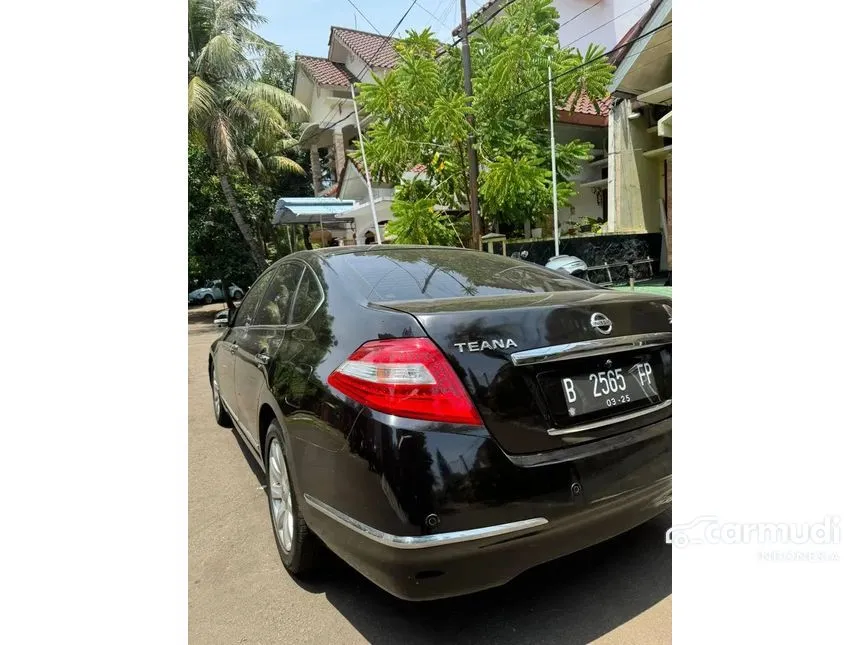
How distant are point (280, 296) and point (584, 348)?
185cm

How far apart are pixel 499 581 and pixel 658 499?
0.75 meters

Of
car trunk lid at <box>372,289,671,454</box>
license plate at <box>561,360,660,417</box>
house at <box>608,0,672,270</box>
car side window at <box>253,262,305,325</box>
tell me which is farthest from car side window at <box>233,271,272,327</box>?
house at <box>608,0,672,270</box>

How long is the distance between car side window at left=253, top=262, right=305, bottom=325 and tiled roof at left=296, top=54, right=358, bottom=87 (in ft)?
65.7

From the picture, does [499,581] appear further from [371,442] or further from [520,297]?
[520,297]

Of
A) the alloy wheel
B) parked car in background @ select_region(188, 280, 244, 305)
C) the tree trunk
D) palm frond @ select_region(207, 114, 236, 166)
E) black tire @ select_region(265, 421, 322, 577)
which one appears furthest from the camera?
parked car in background @ select_region(188, 280, 244, 305)

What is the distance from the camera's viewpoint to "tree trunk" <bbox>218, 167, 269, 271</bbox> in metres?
16.2

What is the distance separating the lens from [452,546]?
1.68 meters

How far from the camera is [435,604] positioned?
2191 mm

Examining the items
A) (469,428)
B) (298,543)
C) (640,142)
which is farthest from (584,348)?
(640,142)

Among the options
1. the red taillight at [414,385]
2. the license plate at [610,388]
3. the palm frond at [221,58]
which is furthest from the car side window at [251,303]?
the palm frond at [221,58]

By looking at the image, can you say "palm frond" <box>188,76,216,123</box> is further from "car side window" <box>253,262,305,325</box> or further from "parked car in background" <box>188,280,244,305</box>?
"car side window" <box>253,262,305,325</box>

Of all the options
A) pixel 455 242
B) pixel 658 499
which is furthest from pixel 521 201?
pixel 658 499

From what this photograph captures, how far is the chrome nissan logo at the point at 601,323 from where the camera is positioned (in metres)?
2.00

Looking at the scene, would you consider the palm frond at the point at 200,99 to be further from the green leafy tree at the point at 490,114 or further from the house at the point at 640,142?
the house at the point at 640,142
